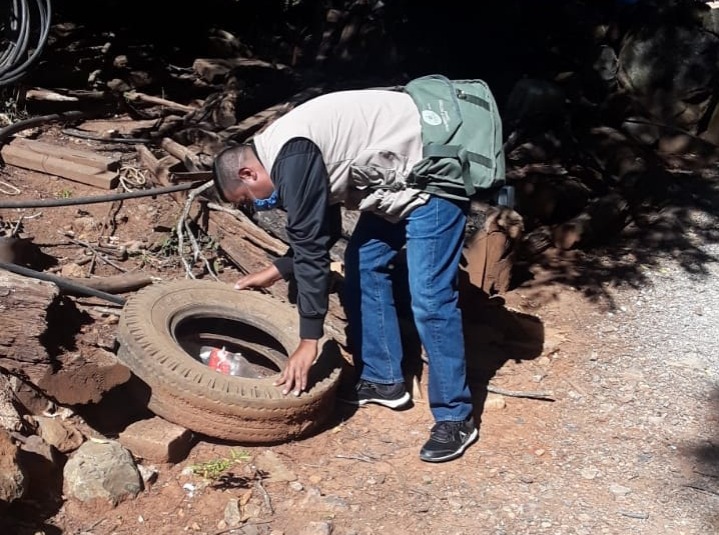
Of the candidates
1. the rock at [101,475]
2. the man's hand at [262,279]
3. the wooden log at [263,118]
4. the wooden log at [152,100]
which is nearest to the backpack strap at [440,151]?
the man's hand at [262,279]

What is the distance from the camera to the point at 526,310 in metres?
5.88

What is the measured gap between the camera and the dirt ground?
378 centimetres

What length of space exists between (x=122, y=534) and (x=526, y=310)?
3.16 metres

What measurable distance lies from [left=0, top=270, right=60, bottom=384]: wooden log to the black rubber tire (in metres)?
0.39

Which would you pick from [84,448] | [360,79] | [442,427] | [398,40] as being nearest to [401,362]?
[442,427]

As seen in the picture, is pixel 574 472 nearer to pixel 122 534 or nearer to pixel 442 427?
pixel 442 427

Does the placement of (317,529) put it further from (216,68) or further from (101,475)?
(216,68)

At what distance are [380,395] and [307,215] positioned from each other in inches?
54.1

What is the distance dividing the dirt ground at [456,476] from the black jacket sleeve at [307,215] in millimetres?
765

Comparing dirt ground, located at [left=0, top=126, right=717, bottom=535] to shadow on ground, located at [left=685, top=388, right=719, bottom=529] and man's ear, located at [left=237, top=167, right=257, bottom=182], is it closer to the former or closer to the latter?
shadow on ground, located at [left=685, top=388, right=719, bottom=529]

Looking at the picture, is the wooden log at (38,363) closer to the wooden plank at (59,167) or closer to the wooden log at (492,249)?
the wooden log at (492,249)

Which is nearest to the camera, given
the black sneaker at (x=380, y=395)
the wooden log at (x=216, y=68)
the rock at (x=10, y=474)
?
the rock at (x=10, y=474)

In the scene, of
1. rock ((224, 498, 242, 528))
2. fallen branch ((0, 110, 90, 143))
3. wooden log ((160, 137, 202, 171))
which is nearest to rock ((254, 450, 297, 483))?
rock ((224, 498, 242, 528))

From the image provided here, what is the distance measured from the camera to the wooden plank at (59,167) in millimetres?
6871
